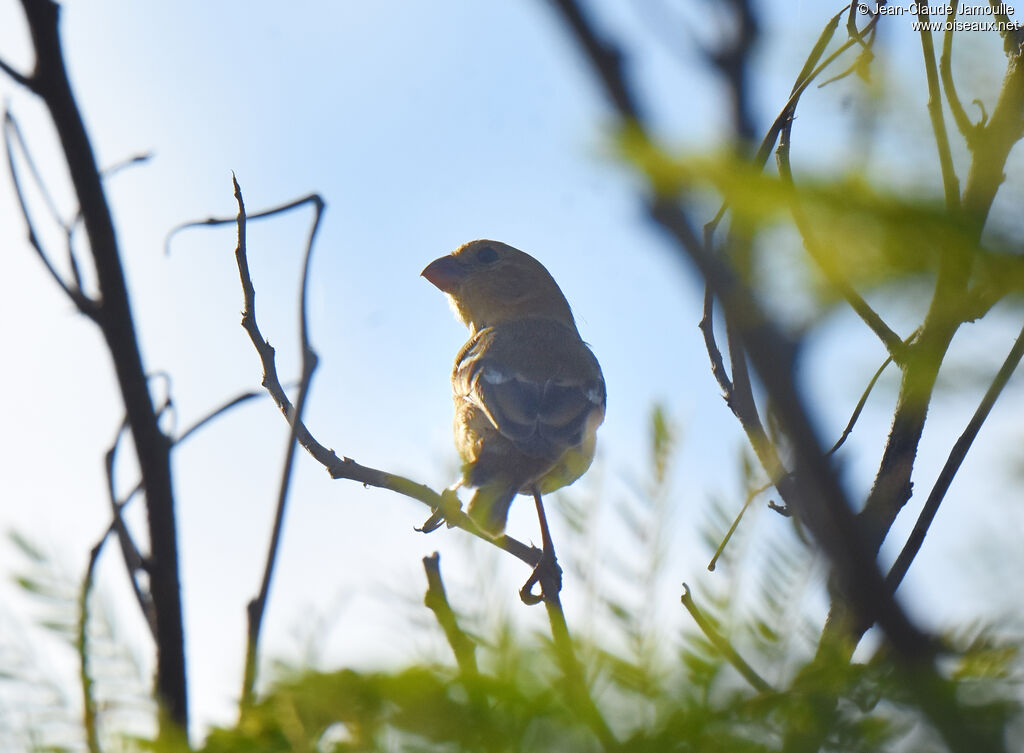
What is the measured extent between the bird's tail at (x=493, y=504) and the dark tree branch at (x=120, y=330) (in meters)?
2.81

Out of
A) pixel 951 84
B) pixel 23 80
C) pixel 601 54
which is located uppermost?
pixel 951 84

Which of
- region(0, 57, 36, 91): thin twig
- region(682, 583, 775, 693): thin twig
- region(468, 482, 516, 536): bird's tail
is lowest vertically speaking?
region(682, 583, 775, 693): thin twig

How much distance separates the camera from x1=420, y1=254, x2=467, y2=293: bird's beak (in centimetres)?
794

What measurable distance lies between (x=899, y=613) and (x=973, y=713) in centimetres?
7

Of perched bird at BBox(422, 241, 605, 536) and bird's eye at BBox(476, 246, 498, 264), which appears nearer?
perched bird at BBox(422, 241, 605, 536)

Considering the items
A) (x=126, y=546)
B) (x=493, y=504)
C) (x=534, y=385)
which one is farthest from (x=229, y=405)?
(x=534, y=385)

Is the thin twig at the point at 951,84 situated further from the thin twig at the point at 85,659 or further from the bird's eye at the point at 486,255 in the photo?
the bird's eye at the point at 486,255

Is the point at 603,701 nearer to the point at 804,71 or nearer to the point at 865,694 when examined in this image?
A: the point at 865,694

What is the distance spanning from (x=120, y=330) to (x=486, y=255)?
6.76 m

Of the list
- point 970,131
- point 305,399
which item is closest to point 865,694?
point 305,399

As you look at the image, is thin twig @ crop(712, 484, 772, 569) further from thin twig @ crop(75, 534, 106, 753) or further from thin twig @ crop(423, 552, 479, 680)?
thin twig @ crop(75, 534, 106, 753)

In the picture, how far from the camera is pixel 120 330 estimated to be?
140 cm

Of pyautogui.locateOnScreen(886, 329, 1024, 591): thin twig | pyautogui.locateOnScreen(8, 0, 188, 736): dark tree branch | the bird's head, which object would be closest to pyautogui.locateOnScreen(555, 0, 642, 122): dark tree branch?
pyautogui.locateOnScreen(8, 0, 188, 736): dark tree branch

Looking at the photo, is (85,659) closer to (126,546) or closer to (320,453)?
(126,546)
